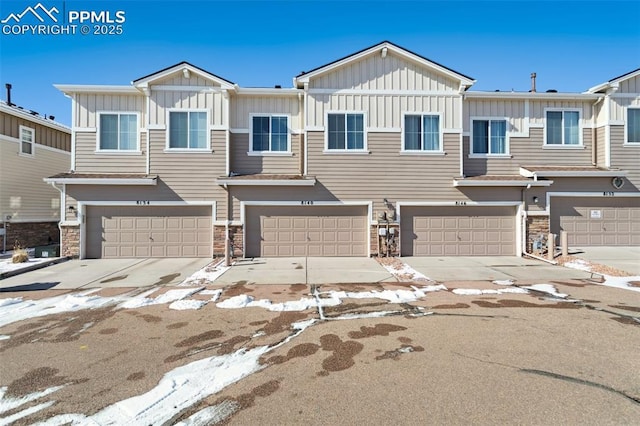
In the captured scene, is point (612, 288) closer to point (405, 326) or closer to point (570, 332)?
point (570, 332)

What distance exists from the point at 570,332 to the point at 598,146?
1195cm

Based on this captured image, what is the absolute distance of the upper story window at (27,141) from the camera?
14680mm

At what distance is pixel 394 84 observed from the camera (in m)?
12.1

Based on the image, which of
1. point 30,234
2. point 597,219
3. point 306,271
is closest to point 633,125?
point 597,219

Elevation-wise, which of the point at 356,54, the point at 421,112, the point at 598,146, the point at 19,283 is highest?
the point at 356,54

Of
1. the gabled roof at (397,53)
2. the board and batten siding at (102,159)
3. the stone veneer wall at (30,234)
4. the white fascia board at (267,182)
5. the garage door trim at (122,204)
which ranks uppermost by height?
the gabled roof at (397,53)

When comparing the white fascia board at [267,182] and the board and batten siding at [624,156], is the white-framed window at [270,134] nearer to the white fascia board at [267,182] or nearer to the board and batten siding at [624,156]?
the white fascia board at [267,182]

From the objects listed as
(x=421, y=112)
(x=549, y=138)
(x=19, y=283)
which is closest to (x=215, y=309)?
(x=19, y=283)

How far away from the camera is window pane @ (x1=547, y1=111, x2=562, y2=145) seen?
1288 cm

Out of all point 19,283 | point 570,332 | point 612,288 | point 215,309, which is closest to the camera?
point 570,332

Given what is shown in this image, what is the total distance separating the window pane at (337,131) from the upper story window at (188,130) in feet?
15.3

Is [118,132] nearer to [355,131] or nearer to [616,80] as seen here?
[355,131]

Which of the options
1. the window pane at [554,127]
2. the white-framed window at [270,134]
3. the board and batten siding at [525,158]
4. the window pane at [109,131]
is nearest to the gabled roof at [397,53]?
the white-framed window at [270,134]

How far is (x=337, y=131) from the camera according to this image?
12023mm
